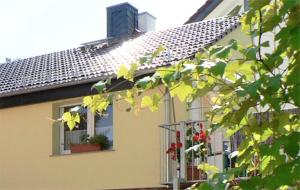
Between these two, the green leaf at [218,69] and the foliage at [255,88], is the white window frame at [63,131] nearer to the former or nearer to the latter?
the foliage at [255,88]

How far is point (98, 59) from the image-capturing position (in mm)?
14758

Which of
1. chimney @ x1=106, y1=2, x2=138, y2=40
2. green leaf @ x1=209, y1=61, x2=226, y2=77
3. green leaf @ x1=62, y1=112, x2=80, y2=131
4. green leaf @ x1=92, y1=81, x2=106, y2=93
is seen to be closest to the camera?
green leaf @ x1=209, y1=61, x2=226, y2=77

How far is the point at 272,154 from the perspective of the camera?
2.09 meters

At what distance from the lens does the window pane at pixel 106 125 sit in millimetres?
12109

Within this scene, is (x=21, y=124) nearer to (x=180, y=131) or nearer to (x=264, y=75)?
(x=180, y=131)

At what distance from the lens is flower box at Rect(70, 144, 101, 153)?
12008 millimetres

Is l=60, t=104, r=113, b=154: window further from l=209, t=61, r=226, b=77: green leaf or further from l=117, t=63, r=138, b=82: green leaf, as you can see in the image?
l=209, t=61, r=226, b=77: green leaf

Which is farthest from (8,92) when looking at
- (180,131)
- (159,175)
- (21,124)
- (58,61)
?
(180,131)

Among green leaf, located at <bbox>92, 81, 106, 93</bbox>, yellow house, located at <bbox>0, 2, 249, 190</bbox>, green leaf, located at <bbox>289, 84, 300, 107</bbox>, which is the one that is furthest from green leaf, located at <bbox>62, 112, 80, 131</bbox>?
yellow house, located at <bbox>0, 2, 249, 190</bbox>

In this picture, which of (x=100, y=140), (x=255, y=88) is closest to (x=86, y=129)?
(x=100, y=140)

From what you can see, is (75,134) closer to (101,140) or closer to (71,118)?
(101,140)

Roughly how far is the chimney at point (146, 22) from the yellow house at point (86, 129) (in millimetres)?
5248

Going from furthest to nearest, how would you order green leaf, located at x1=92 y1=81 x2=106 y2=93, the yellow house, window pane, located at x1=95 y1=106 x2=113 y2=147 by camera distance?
window pane, located at x1=95 y1=106 x2=113 y2=147, the yellow house, green leaf, located at x1=92 y1=81 x2=106 y2=93

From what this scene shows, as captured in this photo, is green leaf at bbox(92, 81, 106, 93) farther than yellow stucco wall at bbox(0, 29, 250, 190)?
No
